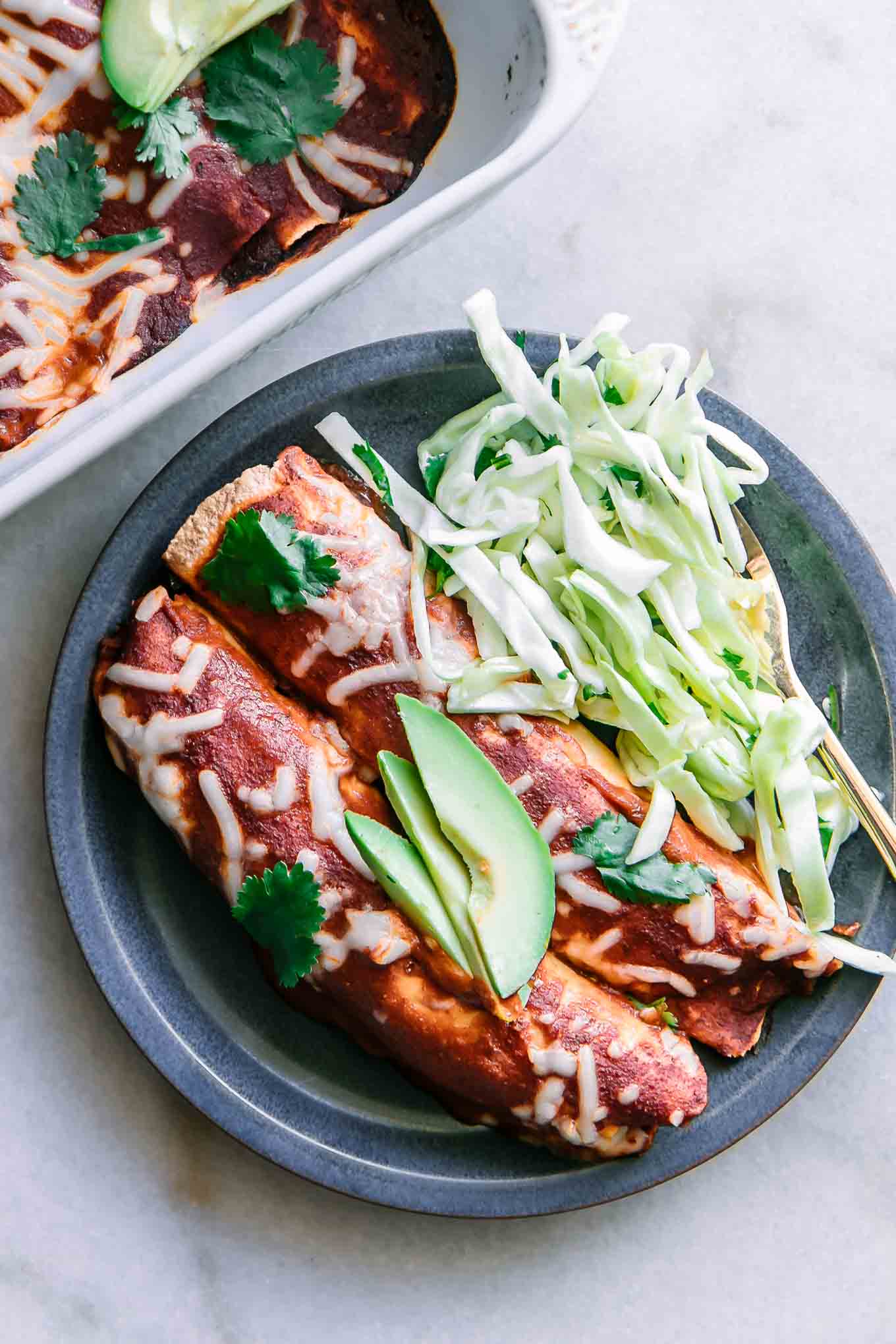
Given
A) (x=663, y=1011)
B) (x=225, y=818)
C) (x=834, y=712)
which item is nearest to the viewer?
(x=225, y=818)

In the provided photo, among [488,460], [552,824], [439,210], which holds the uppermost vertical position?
[439,210]

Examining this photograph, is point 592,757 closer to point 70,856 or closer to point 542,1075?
point 542,1075

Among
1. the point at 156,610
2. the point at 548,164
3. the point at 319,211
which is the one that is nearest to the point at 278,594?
the point at 156,610

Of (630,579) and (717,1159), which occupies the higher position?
(630,579)

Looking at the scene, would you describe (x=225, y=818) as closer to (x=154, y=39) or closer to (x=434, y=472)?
(x=434, y=472)

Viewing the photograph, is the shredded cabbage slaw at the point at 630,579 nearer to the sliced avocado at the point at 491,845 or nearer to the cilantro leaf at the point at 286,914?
the sliced avocado at the point at 491,845

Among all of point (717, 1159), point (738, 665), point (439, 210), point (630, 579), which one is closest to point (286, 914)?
point (630, 579)

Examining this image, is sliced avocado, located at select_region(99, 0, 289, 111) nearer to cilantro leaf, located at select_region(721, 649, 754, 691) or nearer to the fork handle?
cilantro leaf, located at select_region(721, 649, 754, 691)
